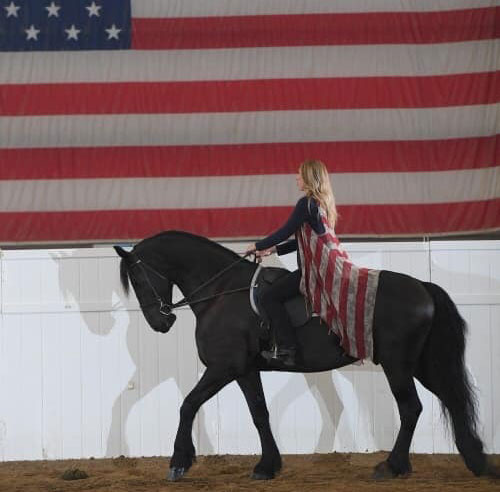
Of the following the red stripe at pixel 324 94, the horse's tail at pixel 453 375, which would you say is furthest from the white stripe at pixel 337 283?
the red stripe at pixel 324 94

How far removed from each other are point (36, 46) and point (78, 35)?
1.23 feet

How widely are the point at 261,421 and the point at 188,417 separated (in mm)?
661

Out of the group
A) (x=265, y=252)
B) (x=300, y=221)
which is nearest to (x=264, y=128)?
(x=265, y=252)

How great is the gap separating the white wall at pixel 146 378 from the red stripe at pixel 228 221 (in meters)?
0.43

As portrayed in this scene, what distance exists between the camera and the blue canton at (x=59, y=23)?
811 centimetres

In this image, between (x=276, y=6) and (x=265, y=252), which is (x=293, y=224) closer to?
(x=265, y=252)

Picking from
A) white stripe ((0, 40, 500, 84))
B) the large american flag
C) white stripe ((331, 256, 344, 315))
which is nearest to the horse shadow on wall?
the large american flag

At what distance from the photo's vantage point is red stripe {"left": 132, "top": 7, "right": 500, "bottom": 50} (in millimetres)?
8156

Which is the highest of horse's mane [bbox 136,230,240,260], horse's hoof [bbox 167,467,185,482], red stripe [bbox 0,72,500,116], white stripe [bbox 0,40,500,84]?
white stripe [bbox 0,40,500,84]

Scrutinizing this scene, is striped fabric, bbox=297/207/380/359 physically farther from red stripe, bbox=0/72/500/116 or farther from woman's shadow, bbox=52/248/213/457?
red stripe, bbox=0/72/500/116

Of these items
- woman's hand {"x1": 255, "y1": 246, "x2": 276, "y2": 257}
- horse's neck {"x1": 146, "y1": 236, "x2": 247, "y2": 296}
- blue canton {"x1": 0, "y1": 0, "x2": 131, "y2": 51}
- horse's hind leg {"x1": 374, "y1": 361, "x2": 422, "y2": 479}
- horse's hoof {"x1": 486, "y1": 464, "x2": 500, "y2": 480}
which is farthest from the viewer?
blue canton {"x1": 0, "y1": 0, "x2": 131, "y2": 51}

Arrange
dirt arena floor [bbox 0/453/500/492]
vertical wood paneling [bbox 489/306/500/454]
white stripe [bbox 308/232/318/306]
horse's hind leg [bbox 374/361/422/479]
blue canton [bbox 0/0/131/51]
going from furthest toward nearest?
blue canton [bbox 0/0/131/51], vertical wood paneling [bbox 489/306/500/454], white stripe [bbox 308/232/318/306], horse's hind leg [bbox 374/361/422/479], dirt arena floor [bbox 0/453/500/492]

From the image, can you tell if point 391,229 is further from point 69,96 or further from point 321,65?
point 69,96

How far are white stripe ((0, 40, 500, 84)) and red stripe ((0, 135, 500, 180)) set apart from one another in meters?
0.61
